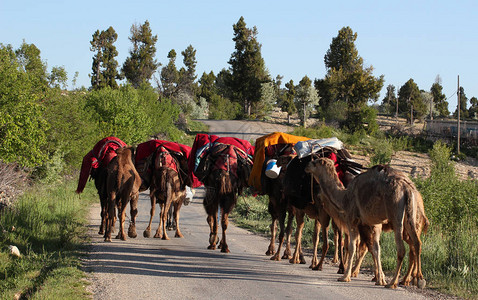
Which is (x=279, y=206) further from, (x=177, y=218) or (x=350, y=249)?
(x=177, y=218)

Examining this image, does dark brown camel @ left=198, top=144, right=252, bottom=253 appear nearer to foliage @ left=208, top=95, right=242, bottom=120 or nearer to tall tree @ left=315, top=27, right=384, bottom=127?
tall tree @ left=315, top=27, right=384, bottom=127

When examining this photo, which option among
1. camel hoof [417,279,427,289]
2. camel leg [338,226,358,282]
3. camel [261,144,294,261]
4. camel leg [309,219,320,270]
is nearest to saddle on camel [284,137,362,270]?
camel leg [309,219,320,270]

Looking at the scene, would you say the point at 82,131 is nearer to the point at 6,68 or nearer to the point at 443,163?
the point at 6,68

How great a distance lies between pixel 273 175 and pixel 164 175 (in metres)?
3.64

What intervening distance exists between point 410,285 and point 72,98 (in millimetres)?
22923

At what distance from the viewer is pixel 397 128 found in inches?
2594

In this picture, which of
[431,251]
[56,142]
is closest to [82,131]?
[56,142]

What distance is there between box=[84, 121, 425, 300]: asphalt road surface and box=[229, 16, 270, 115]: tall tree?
61.5m

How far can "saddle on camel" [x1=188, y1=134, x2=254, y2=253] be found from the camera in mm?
12555

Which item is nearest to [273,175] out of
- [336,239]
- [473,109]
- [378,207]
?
[336,239]

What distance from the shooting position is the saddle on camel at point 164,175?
1455 cm

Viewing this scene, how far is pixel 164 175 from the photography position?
14.6m

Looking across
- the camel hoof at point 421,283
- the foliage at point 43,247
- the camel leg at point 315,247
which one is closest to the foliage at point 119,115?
the foliage at point 43,247

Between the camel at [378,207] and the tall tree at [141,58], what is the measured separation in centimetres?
6606
